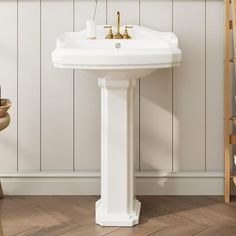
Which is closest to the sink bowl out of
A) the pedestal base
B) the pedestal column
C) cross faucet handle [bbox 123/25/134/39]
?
the pedestal column

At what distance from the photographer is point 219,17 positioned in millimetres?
3184

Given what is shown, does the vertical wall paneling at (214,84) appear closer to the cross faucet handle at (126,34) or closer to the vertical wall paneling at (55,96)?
the cross faucet handle at (126,34)

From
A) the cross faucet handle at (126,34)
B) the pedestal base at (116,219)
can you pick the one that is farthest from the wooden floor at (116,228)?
the cross faucet handle at (126,34)

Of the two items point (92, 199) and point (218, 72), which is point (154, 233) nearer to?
point (92, 199)

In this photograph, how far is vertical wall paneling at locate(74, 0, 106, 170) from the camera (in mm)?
3182

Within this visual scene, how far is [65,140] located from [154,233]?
0.85 metres

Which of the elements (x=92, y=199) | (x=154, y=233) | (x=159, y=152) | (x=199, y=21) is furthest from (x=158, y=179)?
(x=199, y=21)

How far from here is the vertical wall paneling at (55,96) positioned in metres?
3.19

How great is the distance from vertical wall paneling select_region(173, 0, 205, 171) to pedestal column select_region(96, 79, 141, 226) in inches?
20.3

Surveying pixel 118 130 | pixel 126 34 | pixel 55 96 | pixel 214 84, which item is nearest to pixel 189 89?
pixel 214 84

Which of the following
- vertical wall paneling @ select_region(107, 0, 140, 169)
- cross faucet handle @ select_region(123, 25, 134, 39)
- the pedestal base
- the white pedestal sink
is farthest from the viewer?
vertical wall paneling @ select_region(107, 0, 140, 169)

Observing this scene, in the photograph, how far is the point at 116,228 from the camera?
9.12 ft

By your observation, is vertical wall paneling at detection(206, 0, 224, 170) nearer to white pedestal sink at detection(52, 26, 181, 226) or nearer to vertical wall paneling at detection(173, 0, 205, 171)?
vertical wall paneling at detection(173, 0, 205, 171)

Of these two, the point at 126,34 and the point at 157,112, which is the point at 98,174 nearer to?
the point at 157,112
